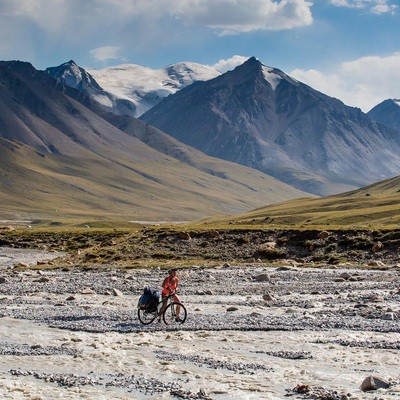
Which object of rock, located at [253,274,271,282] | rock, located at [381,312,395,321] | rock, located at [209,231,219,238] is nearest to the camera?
rock, located at [381,312,395,321]

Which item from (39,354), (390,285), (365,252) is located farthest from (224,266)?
(39,354)

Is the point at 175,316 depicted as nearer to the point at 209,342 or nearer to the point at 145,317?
the point at 145,317

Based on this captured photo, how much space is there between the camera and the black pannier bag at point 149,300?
32.9 metres

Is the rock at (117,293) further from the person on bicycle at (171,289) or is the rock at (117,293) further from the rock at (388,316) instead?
the rock at (388,316)

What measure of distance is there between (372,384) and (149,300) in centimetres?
1440

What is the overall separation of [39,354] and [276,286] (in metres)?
25.0

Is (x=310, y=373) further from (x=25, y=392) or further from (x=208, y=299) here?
(x=208, y=299)

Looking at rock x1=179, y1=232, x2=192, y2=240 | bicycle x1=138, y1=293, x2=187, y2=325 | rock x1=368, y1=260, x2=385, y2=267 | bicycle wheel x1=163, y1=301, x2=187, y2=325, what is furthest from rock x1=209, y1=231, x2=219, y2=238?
bicycle x1=138, y1=293, x2=187, y2=325

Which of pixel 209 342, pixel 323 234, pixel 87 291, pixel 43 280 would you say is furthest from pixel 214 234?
pixel 209 342

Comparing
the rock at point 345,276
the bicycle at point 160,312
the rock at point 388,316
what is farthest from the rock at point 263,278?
the bicycle at point 160,312

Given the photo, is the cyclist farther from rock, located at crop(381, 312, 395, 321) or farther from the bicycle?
rock, located at crop(381, 312, 395, 321)

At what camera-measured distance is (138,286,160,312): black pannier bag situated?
108ft

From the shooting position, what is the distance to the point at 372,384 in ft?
69.1

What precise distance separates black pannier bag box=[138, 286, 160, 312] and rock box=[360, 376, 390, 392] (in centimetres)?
1393
